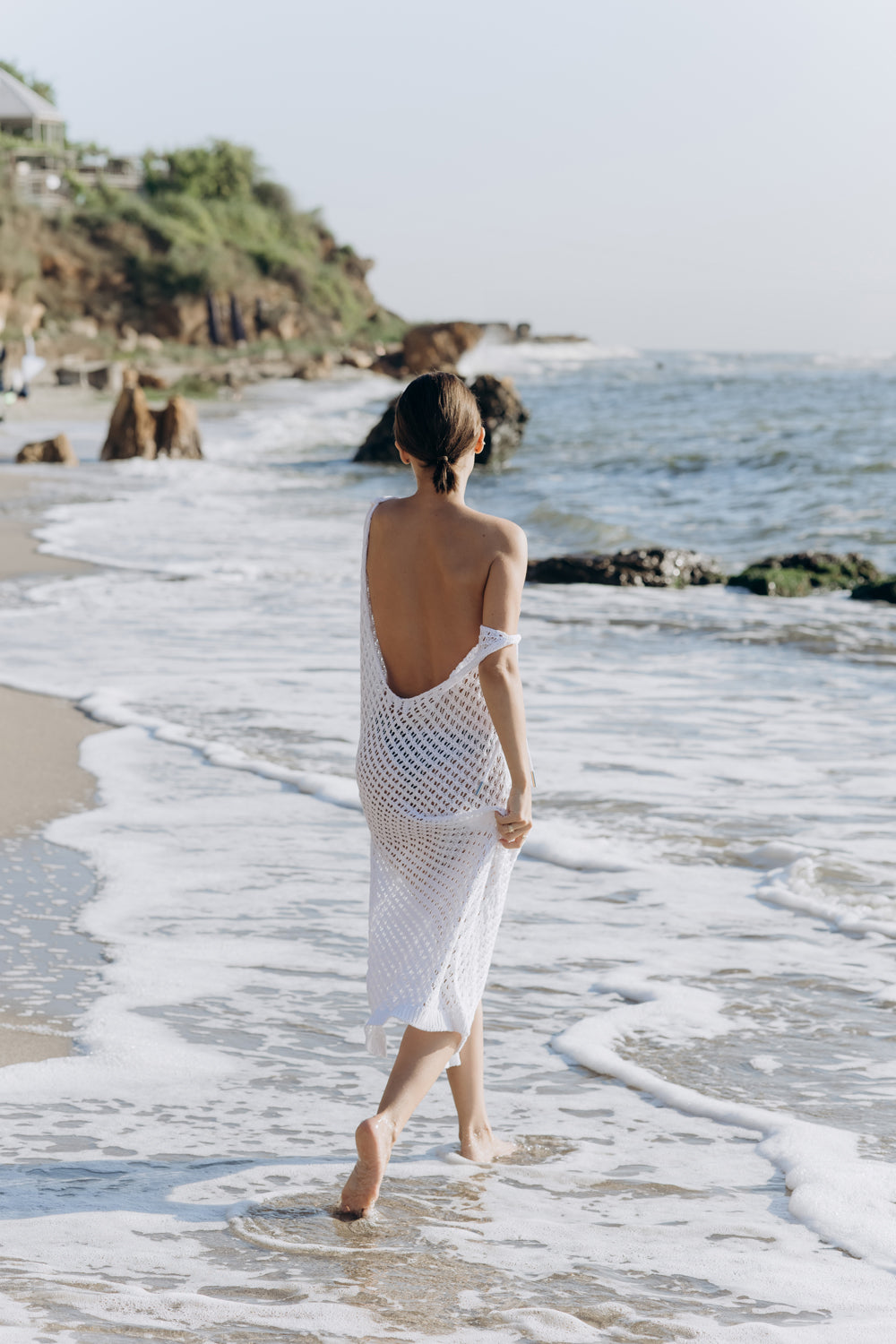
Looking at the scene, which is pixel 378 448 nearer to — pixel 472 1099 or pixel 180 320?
pixel 472 1099

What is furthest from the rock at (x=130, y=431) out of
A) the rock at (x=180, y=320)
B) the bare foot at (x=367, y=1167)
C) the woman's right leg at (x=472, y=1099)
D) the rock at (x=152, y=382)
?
the rock at (x=180, y=320)

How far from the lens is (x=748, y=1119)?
3.41m

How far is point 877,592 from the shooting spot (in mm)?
12539

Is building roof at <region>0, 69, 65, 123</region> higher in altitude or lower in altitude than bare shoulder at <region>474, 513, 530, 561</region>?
higher

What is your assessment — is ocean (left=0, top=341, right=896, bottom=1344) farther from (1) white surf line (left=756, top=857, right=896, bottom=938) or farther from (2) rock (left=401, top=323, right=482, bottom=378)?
(2) rock (left=401, top=323, right=482, bottom=378)

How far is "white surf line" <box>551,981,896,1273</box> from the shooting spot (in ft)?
9.57

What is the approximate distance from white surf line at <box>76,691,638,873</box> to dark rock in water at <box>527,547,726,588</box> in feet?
20.6

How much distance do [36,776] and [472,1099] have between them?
11.6 feet

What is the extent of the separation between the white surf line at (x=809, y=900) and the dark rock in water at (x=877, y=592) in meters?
7.69

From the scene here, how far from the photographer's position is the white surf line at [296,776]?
537 cm

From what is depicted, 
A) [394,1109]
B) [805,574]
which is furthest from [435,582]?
[805,574]

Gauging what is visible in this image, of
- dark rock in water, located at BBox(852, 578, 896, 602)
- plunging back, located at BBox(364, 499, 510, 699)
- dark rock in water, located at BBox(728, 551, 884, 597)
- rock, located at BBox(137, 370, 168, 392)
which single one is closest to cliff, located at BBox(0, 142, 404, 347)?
rock, located at BBox(137, 370, 168, 392)

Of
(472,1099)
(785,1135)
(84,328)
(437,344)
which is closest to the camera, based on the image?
(472,1099)

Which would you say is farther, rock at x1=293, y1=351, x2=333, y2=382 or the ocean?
rock at x1=293, y1=351, x2=333, y2=382
